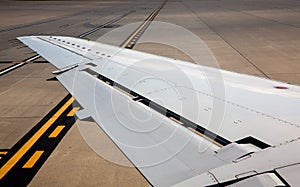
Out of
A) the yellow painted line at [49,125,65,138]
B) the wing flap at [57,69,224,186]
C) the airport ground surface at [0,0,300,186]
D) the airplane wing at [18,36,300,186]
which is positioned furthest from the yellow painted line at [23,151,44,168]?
the wing flap at [57,69,224,186]

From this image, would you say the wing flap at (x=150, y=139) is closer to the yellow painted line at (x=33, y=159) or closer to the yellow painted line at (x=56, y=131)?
the yellow painted line at (x=33, y=159)

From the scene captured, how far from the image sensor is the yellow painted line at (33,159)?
4.47m

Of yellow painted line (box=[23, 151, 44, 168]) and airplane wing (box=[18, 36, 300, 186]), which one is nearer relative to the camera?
airplane wing (box=[18, 36, 300, 186])

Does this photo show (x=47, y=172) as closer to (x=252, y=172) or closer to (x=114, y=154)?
(x=114, y=154)

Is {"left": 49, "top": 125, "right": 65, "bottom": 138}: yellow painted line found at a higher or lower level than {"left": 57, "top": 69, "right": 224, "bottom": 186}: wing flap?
lower

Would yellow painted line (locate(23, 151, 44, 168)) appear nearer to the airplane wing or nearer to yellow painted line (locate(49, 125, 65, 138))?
yellow painted line (locate(49, 125, 65, 138))

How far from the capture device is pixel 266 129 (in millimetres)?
2576

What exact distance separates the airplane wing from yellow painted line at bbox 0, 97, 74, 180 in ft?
4.52

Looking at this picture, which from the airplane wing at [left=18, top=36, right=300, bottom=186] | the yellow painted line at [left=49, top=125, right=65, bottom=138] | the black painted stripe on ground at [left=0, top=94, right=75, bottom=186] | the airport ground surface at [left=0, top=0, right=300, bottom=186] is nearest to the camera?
the airplane wing at [left=18, top=36, right=300, bottom=186]

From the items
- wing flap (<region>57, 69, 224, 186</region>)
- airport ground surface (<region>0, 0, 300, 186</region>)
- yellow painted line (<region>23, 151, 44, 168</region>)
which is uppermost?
wing flap (<region>57, 69, 224, 186</region>)

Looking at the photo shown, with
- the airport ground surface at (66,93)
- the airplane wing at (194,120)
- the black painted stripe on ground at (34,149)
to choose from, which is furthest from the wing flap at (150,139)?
the black painted stripe on ground at (34,149)

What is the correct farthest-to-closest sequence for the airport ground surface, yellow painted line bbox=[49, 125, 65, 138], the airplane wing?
yellow painted line bbox=[49, 125, 65, 138] → the airport ground surface → the airplane wing

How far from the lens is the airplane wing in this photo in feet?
6.73

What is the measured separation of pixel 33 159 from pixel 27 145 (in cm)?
55
